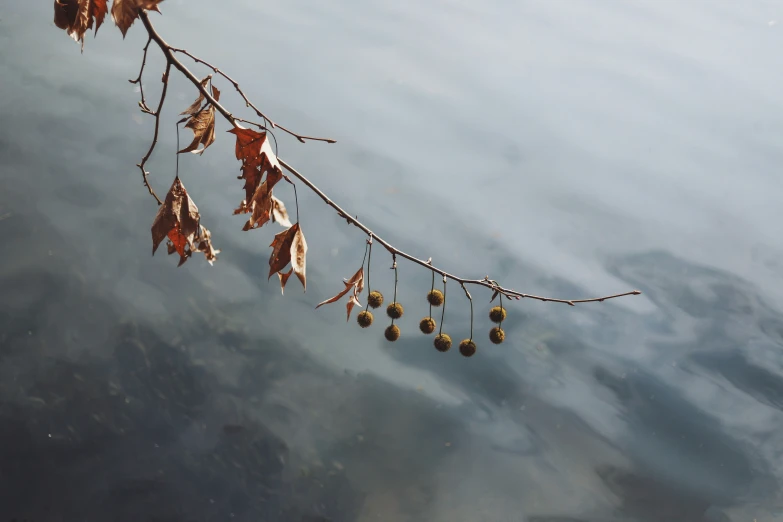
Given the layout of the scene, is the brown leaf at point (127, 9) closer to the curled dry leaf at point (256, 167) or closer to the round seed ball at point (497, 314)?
the curled dry leaf at point (256, 167)

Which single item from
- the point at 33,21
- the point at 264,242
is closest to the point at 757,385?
the point at 264,242

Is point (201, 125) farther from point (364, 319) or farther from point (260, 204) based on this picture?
point (364, 319)

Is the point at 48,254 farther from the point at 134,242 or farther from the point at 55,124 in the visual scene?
the point at 55,124

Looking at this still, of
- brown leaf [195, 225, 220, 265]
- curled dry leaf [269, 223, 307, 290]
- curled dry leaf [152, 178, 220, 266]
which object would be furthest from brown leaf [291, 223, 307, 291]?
brown leaf [195, 225, 220, 265]

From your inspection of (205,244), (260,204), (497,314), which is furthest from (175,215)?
(497,314)

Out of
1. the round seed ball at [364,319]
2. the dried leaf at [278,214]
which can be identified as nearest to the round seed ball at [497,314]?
the round seed ball at [364,319]

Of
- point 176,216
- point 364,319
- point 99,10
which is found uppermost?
point 99,10
